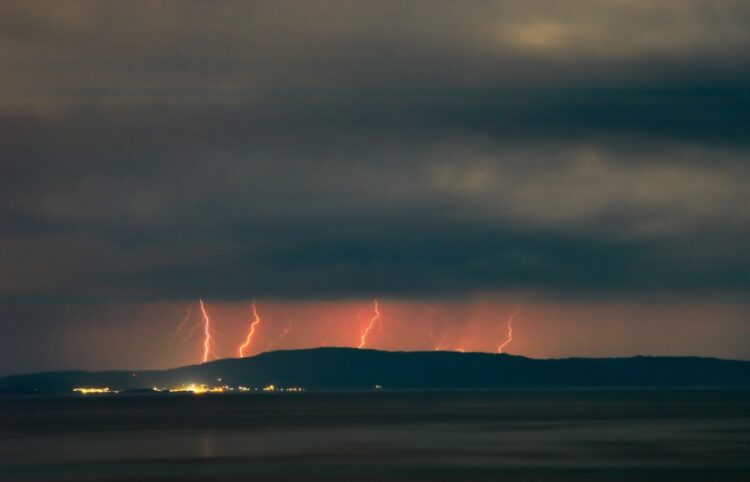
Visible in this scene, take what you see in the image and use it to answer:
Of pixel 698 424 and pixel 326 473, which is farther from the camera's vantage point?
pixel 698 424

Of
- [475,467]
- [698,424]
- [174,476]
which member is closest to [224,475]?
[174,476]

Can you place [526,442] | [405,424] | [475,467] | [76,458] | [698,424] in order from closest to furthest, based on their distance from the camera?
[475,467]
[76,458]
[526,442]
[698,424]
[405,424]

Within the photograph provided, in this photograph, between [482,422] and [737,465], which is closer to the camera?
[737,465]

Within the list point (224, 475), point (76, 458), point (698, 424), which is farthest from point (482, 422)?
point (224, 475)

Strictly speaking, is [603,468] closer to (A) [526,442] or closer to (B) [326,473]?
(B) [326,473]

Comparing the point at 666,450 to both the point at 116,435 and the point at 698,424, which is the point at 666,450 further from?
the point at 116,435

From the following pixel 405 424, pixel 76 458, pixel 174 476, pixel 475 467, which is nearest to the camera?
pixel 174 476

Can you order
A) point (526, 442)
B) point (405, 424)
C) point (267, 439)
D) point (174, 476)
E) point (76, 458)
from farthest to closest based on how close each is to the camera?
point (405, 424)
point (267, 439)
point (526, 442)
point (76, 458)
point (174, 476)

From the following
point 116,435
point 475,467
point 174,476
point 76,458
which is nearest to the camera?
point 174,476
